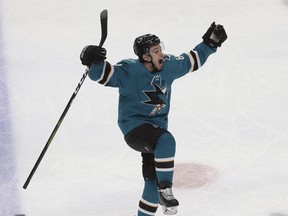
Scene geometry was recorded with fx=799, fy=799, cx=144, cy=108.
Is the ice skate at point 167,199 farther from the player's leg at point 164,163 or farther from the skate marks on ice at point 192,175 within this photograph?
the skate marks on ice at point 192,175

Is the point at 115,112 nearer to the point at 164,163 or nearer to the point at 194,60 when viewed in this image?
the point at 194,60

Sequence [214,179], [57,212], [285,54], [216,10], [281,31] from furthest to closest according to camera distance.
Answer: [216,10] → [281,31] → [285,54] → [214,179] → [57,212]

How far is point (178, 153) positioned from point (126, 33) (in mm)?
2636

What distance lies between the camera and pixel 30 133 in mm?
6090

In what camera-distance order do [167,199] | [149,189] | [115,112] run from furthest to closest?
[115,112] < [149,189] < [167,199]

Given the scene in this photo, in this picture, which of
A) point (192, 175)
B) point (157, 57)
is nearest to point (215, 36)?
point (157, 57)

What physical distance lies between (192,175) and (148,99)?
1.10 m

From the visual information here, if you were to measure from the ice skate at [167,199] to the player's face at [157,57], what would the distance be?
2.20ft

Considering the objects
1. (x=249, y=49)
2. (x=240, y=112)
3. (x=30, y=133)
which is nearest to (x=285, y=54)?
(x=249, y=49)

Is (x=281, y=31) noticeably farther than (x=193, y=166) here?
Yes

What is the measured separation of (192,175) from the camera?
213 inches

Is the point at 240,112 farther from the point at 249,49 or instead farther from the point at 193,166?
the point at 249,49

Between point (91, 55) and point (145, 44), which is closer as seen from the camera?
point (91, 55)

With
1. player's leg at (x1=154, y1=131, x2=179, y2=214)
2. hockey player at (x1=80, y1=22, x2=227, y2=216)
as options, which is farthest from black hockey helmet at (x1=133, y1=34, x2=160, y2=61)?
player's leg at (x1=154, y1=131, x2=179, y2=214)
